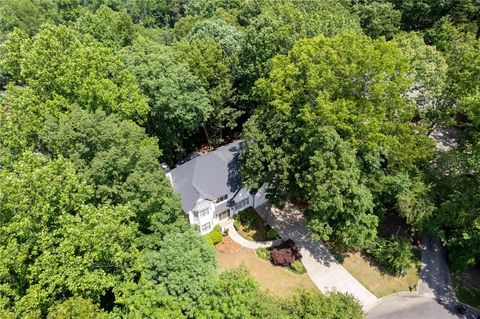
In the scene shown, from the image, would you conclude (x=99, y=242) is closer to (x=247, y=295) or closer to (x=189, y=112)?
(x=247, y=295)

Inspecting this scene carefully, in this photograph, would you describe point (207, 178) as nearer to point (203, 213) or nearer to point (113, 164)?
point (203, 213)

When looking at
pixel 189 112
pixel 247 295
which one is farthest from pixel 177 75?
pixel 247 295

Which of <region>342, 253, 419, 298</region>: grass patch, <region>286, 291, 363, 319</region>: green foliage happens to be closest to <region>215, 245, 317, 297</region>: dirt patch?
<region>342, 253, 419, 298</region>: grass patch

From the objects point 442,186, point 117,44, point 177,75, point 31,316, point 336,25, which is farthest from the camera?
point 117,44

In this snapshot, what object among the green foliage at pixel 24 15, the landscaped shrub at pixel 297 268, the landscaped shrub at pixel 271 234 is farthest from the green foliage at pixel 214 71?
the green foliage at pixel 24 15

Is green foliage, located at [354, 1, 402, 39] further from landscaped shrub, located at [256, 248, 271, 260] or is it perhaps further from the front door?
landscaped shrub, located at [256, 248, 271, 260]

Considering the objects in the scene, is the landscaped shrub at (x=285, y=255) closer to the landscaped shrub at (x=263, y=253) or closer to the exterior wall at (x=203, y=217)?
the landscaped shrub at (x=263, y=253)
